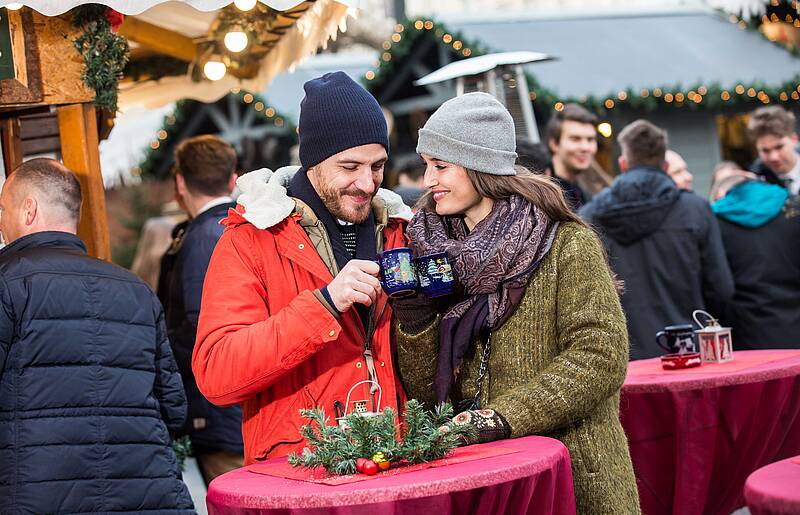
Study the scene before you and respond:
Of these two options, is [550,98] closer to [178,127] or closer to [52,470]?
[178,127]

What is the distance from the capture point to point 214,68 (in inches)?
287

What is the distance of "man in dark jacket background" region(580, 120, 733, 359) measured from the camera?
22.0 ft

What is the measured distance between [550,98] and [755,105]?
4206mm

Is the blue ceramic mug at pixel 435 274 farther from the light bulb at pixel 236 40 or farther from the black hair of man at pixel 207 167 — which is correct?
the light bulb at pixel 236 40

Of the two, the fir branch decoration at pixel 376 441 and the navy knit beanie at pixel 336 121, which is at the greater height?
the navy knit beanie at pixel 336 121

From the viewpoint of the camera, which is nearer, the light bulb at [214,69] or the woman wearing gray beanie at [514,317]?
the woman wearing gray beanie at [514,317]

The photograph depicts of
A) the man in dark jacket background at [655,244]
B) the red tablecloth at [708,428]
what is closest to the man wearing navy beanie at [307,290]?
the red tablecloth at [708,428]

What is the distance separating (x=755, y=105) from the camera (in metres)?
14.5

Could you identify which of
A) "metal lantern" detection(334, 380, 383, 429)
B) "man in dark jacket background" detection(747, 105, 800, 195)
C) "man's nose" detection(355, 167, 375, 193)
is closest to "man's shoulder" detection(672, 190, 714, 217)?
"man in dark jacket background" detection(747, 105, 800, 195)

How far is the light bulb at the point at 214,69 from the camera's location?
7289 millimetres

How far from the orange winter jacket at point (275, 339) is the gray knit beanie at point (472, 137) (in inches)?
18.8

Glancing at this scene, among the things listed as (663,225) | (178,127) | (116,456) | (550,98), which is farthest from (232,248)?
(178,127)

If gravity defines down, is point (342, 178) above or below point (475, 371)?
above

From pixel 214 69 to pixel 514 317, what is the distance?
414 centimetres
